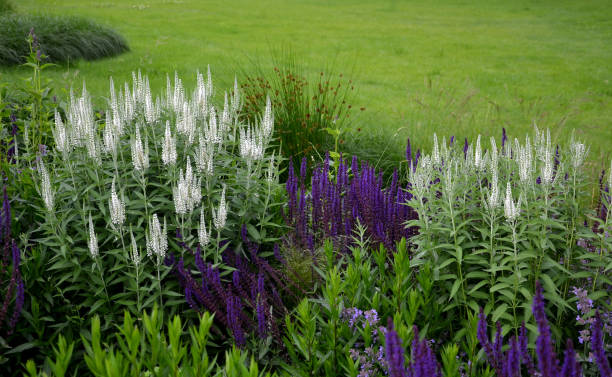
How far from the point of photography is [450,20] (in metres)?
31.2

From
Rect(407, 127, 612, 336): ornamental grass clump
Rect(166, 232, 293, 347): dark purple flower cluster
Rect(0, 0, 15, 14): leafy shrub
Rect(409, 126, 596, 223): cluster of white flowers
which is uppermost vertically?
Rect(0, 0, 15, 14): leafy shrub

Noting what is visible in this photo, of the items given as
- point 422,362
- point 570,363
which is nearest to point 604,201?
point 570,363

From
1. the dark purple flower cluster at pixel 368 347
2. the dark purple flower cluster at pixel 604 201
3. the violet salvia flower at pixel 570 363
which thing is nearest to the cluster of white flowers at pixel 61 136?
the dark purple flower cluster at pixel 368 347

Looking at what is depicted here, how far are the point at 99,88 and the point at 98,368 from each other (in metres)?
11.0

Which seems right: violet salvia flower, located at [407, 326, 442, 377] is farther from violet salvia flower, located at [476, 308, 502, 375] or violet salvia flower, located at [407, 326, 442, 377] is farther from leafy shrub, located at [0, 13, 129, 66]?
leafy shrub, located at [0, 13, 129, 66]

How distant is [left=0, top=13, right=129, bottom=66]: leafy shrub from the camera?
45.9ft

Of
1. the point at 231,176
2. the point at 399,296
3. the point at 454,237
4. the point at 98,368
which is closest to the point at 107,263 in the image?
the point at 231,176

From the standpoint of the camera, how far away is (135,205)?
390cm

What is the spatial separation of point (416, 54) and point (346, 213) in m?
17.3

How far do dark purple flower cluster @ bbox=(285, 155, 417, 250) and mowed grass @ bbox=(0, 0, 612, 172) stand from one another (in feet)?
10.1

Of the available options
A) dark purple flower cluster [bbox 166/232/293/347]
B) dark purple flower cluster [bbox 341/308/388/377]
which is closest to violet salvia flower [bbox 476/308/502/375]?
dark purple flower cluster [bbox 341/308/388/377]

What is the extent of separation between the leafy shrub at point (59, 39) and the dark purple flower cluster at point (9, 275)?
10920 mm

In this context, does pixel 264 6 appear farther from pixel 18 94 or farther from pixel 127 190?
pixel 127 190

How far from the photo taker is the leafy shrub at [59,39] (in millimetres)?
13977
